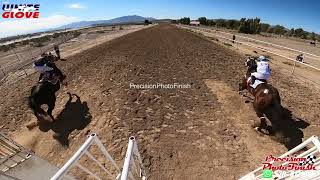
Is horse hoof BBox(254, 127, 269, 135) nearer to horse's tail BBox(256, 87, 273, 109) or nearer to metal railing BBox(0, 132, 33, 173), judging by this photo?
horse's tail BBox(256, 87, 273, 109)

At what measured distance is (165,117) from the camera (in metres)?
10.5

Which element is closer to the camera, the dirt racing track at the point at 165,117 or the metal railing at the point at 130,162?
the metal railing at the point at 130,162

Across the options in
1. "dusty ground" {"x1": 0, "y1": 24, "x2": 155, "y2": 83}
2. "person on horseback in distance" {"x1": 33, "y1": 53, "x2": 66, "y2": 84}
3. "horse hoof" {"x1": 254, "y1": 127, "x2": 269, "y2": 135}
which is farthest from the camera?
"dusty ground" {"x1": 0, "y1": 24, "x2": 155, "y2": 83}

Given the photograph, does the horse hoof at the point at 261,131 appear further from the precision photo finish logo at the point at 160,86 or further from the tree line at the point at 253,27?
the tree line at the point at 253,27

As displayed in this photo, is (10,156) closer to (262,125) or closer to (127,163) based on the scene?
(127,163)

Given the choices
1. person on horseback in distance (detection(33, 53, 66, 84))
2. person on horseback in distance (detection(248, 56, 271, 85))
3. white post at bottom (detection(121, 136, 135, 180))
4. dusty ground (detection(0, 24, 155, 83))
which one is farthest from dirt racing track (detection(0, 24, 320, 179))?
dusty ground (detection(0, 24, 155, 83))

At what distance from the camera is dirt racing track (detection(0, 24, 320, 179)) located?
846 centimetres

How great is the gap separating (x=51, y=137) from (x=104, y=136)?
2.15m

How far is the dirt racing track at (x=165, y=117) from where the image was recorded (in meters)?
8.46

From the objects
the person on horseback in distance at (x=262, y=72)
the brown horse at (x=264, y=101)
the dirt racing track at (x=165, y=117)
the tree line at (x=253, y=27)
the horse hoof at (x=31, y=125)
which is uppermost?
the tree line at (x=253, y=27)

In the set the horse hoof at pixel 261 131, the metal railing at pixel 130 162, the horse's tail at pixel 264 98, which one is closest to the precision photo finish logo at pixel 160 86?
the horse's tail at pixel 264 98

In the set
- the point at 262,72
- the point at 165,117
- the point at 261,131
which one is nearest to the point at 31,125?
the point at 165,117

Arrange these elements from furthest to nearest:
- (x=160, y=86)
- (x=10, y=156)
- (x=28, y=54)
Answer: (x=28, y=54) < (x=160, y=86) < (x=10, y=156)

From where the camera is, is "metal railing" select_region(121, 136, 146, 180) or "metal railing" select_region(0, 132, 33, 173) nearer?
"metal railing" select_region(121, 136, 146, 180)
